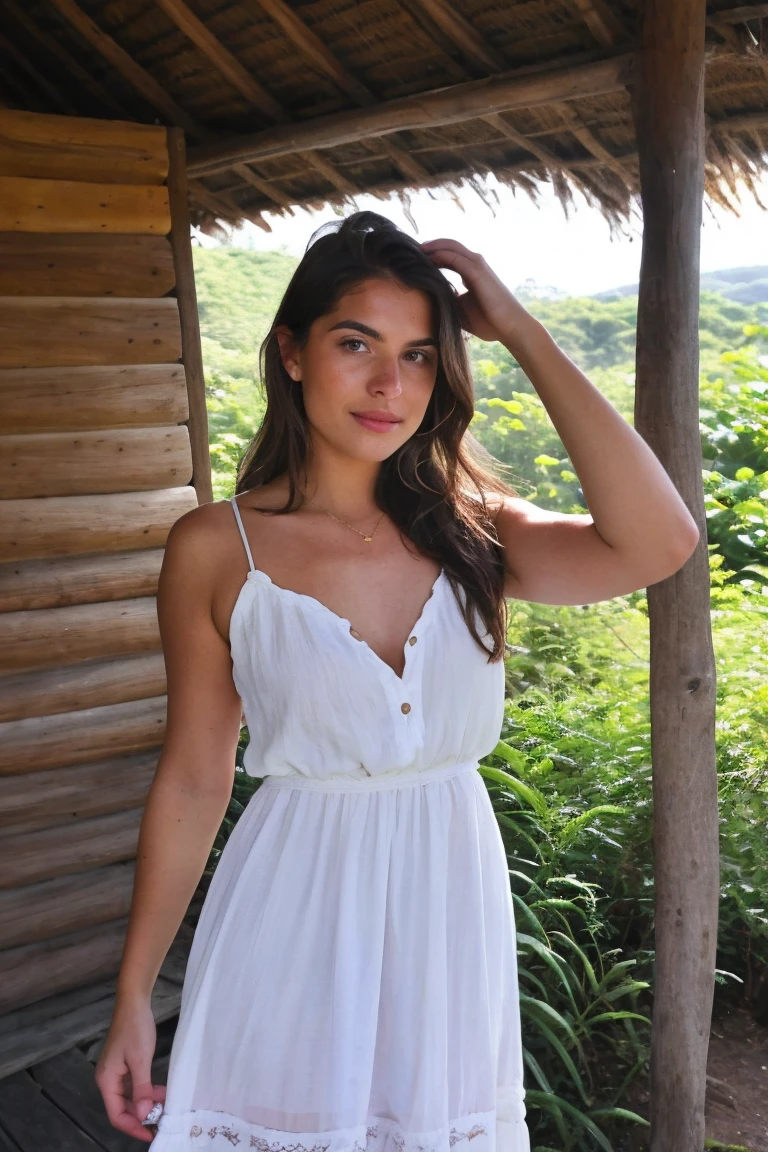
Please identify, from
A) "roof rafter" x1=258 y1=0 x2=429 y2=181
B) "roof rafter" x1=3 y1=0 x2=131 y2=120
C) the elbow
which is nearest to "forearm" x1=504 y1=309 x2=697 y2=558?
the elbow

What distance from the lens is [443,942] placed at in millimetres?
1719

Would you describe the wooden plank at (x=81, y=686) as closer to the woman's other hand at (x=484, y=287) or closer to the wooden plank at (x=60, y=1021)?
the wooden plank at (x=60, y=1021)

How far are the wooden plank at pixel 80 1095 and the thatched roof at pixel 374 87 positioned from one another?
3516 mm

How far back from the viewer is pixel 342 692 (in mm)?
1752

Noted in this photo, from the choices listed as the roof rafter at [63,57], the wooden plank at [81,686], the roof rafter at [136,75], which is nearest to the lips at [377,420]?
the wooden plank at [81,686]

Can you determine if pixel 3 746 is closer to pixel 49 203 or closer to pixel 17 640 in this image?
pixel 17 640

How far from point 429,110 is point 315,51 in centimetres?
67

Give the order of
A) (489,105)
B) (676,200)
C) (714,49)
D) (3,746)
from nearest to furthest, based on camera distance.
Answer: (676,200) < (714,49) < (489,105) < (3,746)

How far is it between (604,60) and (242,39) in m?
1.97

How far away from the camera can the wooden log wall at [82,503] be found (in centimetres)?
456

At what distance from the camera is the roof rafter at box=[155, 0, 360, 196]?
175 inches

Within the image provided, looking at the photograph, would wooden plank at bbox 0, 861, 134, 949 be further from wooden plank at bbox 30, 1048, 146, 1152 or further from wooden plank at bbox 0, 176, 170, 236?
wooden plank at bbox 0, 176, 170, 236

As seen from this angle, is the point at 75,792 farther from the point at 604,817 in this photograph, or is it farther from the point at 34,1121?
the point at 604,817

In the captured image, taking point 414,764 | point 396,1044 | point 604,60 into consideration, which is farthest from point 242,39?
point 396,1044
